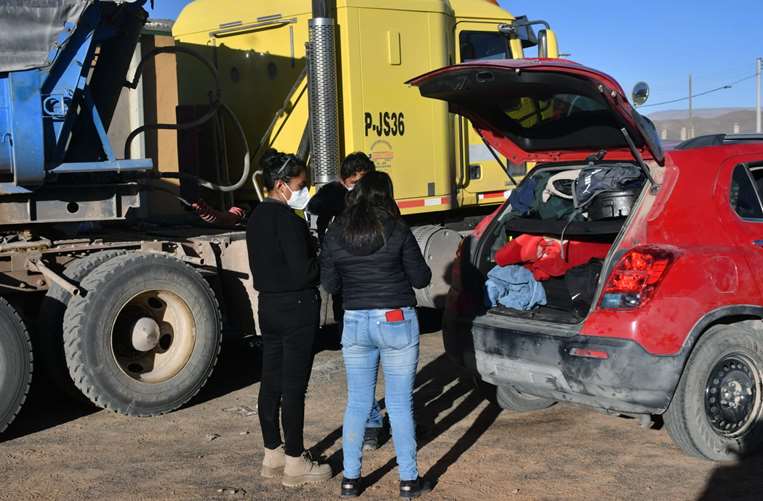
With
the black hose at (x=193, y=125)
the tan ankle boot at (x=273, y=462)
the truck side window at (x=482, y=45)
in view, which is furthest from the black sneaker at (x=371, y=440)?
the truck side window at (x=482, y=45)

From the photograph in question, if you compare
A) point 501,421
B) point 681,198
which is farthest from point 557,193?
point 501,421

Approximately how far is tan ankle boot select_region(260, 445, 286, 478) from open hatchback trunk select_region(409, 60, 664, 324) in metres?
1.61

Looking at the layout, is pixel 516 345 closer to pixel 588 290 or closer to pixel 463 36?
pixel 588 290

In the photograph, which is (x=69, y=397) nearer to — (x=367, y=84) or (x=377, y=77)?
(x=367, y=84)

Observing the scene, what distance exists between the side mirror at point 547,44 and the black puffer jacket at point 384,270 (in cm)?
532

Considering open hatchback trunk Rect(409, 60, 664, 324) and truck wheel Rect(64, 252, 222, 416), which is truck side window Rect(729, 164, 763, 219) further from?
truck wheel Rect(64, 252, 222, 416)

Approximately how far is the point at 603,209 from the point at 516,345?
1.09 meters

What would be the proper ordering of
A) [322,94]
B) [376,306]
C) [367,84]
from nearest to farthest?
[376,306]
[322,94]
[367,84]

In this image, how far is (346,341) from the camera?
192 inches

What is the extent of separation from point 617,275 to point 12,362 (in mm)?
3647

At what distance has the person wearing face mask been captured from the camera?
505cm

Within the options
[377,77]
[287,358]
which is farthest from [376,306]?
[377,77]

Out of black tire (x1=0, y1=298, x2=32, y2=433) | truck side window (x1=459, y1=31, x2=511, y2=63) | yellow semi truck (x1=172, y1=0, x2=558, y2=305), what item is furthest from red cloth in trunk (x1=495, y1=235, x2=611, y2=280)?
truck side window (x1=459, y1=31, x2=511, y2=63)

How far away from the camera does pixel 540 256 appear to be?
21.2 feet
